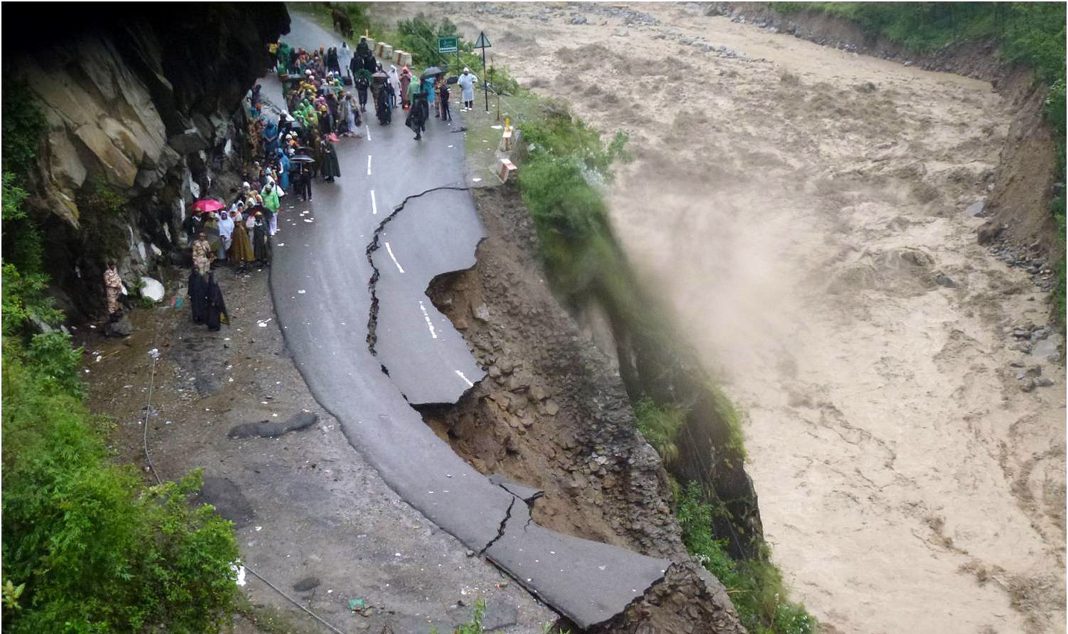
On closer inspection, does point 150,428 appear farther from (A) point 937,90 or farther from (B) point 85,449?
(A) point 937,90

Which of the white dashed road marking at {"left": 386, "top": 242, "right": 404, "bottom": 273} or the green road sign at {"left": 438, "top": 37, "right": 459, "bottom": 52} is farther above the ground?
the green road sign at {"left": 438, "top": 37, "right": 459, "bottom": 52}

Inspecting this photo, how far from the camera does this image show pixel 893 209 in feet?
113

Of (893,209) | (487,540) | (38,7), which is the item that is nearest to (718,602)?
(487,540)

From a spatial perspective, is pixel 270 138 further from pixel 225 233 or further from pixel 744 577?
pixel 744 577

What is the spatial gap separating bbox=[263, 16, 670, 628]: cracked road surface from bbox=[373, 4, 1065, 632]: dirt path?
26.0 ft

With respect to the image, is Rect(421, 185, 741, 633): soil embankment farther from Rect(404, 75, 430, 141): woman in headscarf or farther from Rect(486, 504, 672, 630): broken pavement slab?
Rect(404, 75, 430, 141): woman in headscarf

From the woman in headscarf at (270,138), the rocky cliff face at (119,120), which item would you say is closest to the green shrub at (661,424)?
the rocky cliff face at (119,120)

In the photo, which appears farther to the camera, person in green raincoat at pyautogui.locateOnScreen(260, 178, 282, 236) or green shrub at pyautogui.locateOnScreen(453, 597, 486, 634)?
person in green raincoat at pyautogui.locateOnScreen(260, 178, 282, 236)

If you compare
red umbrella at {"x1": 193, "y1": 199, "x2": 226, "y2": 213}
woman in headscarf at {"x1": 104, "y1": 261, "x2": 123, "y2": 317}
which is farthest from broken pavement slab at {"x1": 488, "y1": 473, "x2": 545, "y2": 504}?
red umbrella at {"x1": 193, "y1": 199, "x2": 226, "y2": 213}

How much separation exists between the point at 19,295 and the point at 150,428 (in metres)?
2.78

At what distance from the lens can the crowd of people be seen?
64.9ft

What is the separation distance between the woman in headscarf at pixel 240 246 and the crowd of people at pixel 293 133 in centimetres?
2

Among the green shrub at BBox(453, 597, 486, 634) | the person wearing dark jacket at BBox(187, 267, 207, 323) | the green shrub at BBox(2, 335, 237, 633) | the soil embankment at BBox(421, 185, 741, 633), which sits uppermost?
the green shrub at BBox(2, 335, 237, 633)

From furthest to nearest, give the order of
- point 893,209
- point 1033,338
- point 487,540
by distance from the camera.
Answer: point 893,209, point 1033,338, point 487,540
